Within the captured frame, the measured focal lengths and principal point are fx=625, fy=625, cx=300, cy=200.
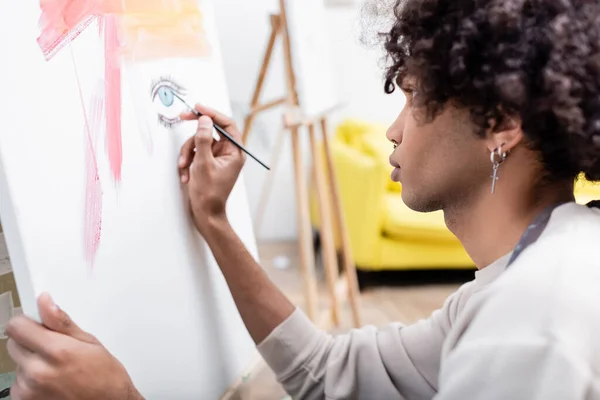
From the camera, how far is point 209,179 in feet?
3.32

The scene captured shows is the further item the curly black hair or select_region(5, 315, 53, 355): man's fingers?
the curly black hair

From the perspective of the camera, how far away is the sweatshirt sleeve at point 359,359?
1.03 meters

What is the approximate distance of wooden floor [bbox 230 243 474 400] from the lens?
2668mm

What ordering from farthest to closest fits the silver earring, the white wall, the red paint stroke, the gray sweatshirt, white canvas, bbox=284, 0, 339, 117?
the white wall, white canvas, bbox=284, 0, 339, 117, the silver earring, the red paint stroke, the gray sweatshirt

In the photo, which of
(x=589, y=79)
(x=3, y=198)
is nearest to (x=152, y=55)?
(x=3, y=198)

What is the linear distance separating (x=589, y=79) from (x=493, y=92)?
0.12m

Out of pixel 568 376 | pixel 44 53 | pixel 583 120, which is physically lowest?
pixel 568 376

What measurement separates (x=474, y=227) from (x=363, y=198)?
1.99 meters

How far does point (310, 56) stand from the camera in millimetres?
2076

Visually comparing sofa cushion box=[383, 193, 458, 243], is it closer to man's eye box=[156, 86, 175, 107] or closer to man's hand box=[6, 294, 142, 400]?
man's eye box=[156, 86, 175, 107]

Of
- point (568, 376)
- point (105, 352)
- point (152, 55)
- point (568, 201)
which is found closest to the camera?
point (568, 376)

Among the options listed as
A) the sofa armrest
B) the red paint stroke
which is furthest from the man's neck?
the sofa armrest

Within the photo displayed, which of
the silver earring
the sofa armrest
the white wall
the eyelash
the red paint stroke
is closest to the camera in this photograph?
the red paint stroke

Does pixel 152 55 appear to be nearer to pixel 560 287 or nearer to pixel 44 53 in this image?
pixel 44 53
